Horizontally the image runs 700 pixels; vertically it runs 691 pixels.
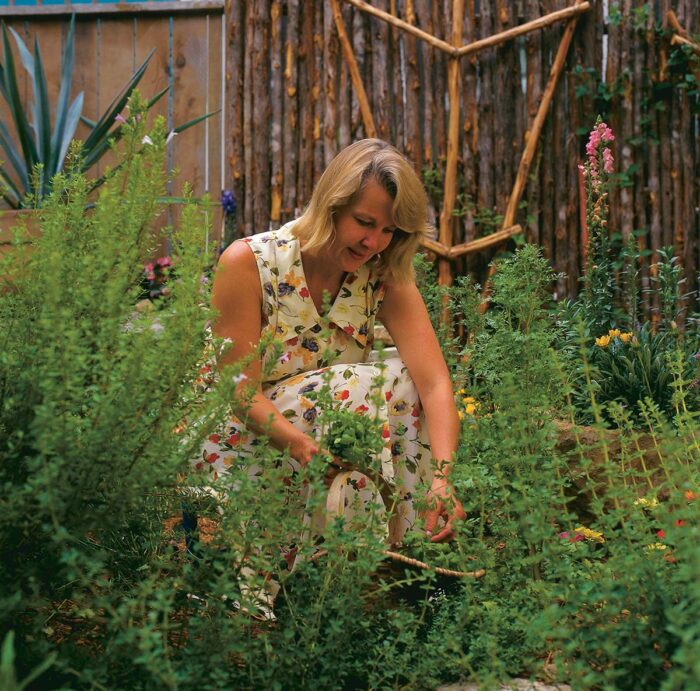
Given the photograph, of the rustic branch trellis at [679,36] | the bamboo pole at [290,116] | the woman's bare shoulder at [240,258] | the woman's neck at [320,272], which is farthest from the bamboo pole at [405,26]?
the woman's bare shoulder at [240,258]

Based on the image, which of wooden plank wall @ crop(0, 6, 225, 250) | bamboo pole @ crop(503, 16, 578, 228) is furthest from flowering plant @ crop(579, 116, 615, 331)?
wooden plank wall @ crop(0, 6, 225, 250)

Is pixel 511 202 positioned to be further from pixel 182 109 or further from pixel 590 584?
pixel 590 584

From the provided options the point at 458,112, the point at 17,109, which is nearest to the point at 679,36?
the point at 458,112

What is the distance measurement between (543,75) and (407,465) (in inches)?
131

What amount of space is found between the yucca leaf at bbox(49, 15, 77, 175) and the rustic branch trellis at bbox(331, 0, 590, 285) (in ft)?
6.16

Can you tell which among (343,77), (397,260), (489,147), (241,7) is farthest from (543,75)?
(397,260)

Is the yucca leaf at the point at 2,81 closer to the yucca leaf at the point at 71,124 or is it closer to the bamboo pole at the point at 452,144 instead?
the yucca leaf at the point at 71,124

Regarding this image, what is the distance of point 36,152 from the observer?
18.4 feet

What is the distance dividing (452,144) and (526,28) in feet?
2.36

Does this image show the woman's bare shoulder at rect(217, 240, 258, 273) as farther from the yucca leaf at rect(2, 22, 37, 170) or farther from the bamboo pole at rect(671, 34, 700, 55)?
the yucca leaf at rect(2, 22, 37, 170)

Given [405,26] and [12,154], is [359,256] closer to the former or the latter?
[405,26]

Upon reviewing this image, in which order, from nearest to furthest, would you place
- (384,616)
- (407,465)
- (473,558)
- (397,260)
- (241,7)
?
(384,616) < (473,558) < (407,465) < (397,260) < (241,7)

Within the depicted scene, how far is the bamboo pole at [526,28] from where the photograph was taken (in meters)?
4.87

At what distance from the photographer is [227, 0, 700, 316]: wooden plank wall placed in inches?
191
